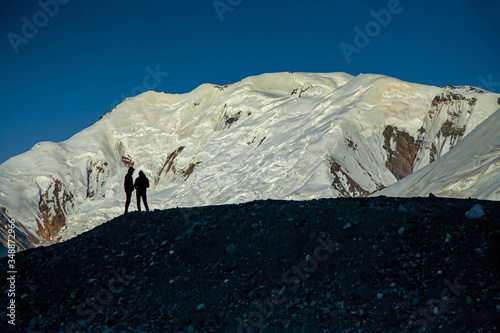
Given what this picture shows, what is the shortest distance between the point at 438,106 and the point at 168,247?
14179 centimetres

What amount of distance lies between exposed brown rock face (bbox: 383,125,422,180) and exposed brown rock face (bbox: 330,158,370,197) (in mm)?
16174

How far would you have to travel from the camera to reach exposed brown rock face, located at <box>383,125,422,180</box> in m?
139

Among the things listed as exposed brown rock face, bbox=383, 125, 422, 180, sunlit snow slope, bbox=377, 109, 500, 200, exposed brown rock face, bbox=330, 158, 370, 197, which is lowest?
sunlit snow slope, bbox=377, 109, 500, 200

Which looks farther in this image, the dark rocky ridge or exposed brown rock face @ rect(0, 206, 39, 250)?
exposed brown rock face @ rect(0, 206, 39, 250)

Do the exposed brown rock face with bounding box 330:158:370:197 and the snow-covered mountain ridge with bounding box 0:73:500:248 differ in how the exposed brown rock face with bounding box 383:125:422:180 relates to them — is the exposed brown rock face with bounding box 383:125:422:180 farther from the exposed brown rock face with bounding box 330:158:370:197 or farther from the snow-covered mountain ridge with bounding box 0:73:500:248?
the exposed brown rock face with bounding box 330:158:370:197

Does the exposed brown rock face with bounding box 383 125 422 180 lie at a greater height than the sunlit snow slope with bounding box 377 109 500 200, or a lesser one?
greater

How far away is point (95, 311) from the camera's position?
643 inches

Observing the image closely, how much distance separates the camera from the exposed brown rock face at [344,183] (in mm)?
121438

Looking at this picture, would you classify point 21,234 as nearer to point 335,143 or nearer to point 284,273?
point 335,143

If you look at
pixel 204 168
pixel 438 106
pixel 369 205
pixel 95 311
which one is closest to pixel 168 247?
pixel 95 311

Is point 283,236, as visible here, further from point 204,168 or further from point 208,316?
point 204,168

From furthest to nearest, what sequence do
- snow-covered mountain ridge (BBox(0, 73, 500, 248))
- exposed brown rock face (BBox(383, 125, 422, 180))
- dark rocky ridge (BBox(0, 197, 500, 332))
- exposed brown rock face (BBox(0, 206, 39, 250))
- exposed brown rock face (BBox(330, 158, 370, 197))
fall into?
1. exposed brown rock face (BBox(0, 206, 39, 250))
2. exposed brown rock face (BBox(383, 125, 422, 180))
3. snow-covered mountain ridge (BBox(0, 73, 500, 248))
4. exposed brown rock face (BBox(330, 158, 370, 197))
5. dark rocky ridge (BBox(0, 197, 500, 332))

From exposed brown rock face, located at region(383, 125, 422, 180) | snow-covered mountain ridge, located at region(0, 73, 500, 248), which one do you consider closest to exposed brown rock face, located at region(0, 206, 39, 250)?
snow-covered mountain ridge, located at region(0, 73, 500, 248)

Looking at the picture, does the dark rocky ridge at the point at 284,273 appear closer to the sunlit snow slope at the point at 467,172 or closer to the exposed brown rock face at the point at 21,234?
the sunlit snow slope at the point at 467,172
